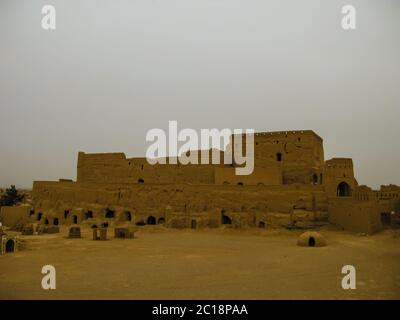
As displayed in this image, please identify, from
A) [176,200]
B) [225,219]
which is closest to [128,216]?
[176,200]

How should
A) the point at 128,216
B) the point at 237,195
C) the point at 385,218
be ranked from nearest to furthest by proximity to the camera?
the point at 385,218 → the point at 237,195 → the point at 128,216

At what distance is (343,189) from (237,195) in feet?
31.6

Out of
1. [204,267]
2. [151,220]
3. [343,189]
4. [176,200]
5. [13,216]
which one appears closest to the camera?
[204,267]

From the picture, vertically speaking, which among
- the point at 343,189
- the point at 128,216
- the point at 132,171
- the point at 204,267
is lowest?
the point at 204,267

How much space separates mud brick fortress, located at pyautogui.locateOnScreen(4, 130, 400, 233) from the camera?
25.3m

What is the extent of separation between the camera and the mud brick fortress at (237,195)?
2528cm

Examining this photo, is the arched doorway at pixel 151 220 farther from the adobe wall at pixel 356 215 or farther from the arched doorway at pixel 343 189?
the arched doorway at pixel 343 189

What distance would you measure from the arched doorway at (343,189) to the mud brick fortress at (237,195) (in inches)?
3.2

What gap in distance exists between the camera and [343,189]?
31.1m

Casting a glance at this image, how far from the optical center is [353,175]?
30.3m

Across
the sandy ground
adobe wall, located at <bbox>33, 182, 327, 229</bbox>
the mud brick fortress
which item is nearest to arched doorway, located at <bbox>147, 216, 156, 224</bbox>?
the mud brick fortress

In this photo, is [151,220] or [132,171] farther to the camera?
[132,171]

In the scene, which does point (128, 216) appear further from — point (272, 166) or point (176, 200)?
point (272, 166)
